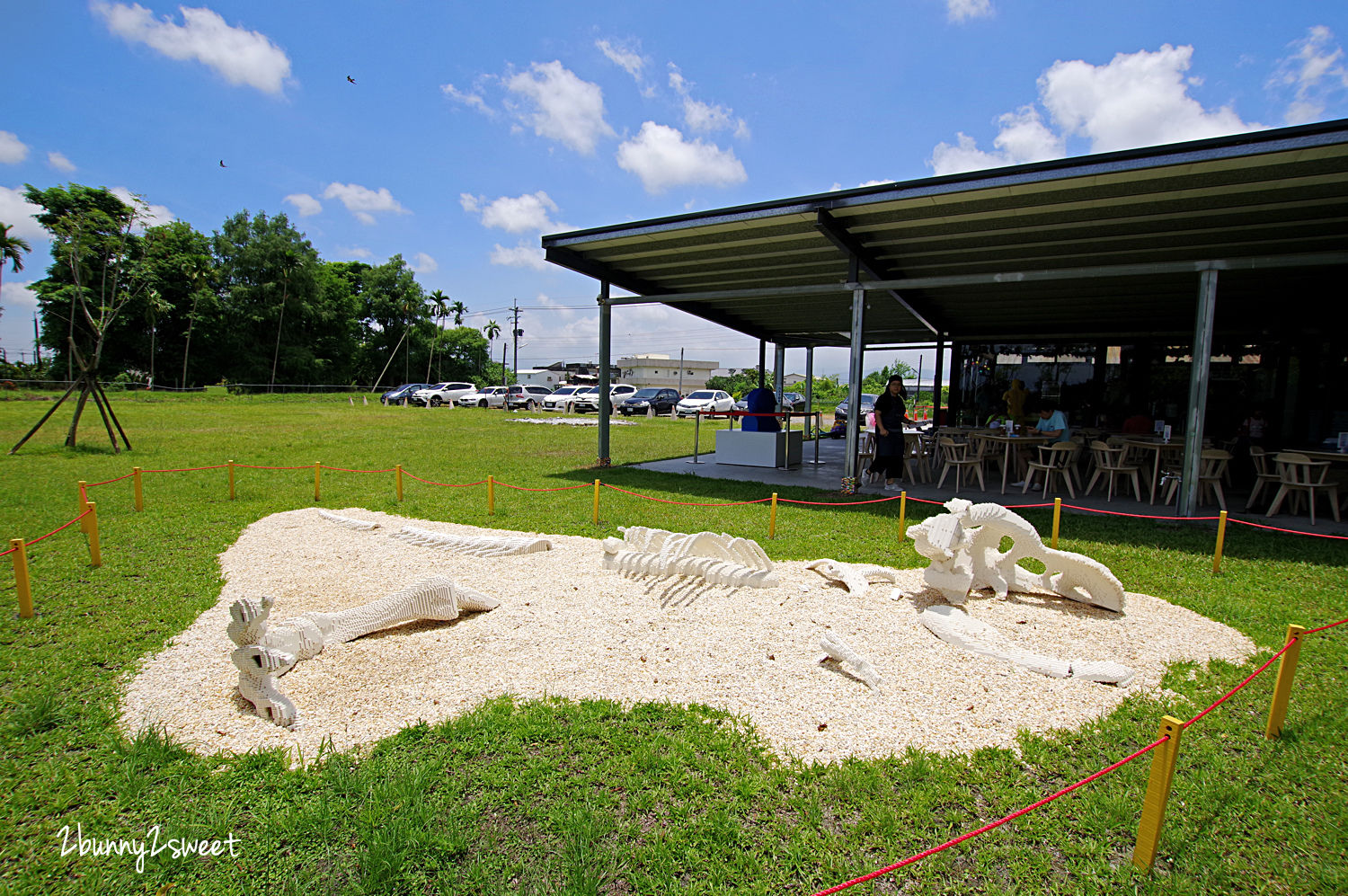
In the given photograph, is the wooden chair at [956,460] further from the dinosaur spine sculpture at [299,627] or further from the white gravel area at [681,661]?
the dinosaur spine sculpture at [299,627]

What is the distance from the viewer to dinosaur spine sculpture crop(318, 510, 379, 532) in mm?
6781

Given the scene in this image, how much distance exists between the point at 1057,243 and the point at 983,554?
19.9 feet

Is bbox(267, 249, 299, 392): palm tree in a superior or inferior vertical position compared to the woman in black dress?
superior

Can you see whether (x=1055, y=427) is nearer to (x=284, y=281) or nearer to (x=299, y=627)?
(x=299, y=627)

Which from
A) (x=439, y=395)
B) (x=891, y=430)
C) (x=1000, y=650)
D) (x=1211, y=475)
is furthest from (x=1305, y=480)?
(x=439, y=395)

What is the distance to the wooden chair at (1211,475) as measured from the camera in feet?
27.0

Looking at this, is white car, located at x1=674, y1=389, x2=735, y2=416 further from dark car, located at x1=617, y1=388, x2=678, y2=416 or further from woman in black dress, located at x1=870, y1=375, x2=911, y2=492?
woman in black dress, located at x1=870, y1=375, x2=911, y2=492

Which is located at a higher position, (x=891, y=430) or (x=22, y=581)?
(x=891, y=430)

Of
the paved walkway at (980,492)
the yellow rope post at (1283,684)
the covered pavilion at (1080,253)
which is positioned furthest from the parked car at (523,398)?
the yellow rope post at (1283,684)

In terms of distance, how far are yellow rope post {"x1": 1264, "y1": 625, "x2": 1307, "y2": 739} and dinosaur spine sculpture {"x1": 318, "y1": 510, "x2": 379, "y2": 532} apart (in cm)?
731

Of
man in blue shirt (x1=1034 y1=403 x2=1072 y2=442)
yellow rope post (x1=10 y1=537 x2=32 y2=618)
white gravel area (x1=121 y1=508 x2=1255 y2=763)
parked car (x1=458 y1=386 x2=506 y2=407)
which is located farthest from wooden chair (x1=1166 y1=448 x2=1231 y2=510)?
parked car (x1=458 y1=386 x2=506 y2=407)

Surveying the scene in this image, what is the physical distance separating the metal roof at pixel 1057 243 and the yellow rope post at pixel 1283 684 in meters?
5.03

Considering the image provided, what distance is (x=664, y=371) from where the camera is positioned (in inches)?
2685

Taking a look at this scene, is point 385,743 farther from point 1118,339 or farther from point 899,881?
point 1118,339
